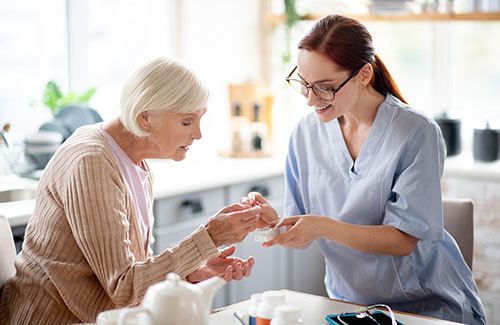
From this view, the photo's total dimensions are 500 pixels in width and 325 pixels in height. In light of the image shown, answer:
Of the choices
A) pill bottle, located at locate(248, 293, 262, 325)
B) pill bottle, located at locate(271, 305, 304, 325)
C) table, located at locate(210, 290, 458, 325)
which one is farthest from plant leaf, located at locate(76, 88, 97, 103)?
pill bottle, located at locate(271, 305, 304, 325)

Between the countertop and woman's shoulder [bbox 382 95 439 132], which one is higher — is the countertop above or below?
below

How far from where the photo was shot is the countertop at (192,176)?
209 cm

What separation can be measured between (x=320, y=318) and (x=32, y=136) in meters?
1.62

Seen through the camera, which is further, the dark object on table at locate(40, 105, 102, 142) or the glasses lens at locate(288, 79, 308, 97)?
the dark object on table at locate(40, 105, 102, 142)

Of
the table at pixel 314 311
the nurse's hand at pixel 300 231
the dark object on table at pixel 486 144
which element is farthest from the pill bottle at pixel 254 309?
the dark object on table at pixel 486 144

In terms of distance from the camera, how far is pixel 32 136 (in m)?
2.55

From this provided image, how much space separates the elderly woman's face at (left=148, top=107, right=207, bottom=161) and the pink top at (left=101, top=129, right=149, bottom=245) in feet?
0.25

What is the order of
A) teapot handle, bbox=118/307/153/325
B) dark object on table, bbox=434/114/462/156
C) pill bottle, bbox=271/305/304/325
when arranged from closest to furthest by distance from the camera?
1. teapot handle, bbox=118/307/153/325
2. pill bottle, bbox=271/305/304/325
3. dark object on table, bbox=434/114/462/156

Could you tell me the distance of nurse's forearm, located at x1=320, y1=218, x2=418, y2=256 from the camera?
1645 millimetres

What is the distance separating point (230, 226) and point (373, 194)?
0.45 meters

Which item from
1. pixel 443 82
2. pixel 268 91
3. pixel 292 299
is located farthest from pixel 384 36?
pixel 292 299

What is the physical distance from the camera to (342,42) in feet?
5.42

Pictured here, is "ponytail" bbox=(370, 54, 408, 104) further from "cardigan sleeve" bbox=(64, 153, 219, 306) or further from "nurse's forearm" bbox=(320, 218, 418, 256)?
"cardigan sleeve" bbox=(64, 153, 219, 306)

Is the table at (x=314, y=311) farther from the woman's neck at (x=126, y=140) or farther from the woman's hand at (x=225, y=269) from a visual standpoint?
the woman's neck at (x=126, y=140)
